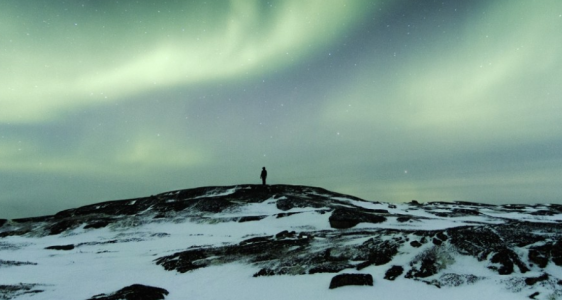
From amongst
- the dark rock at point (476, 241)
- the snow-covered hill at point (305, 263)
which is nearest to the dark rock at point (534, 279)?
the snow-covered hill at point (305, 263)

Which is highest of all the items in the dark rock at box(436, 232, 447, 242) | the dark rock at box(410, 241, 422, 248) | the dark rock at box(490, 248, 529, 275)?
the dark rock at box(436, 232, 447, 242)

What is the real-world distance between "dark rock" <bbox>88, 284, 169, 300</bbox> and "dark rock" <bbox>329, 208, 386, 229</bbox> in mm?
23028

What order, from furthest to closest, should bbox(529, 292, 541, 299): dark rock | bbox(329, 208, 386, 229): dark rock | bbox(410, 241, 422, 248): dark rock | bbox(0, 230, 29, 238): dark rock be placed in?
bbox(0, 230, 29, 238): dark rock, bbox(329, 208, 386, 229): dark rock, bbox(410, 241, 422, 248): dark rock, bbox(529, 292, 541, 299): dark rock

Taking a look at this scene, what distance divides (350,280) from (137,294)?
1117 centimetres

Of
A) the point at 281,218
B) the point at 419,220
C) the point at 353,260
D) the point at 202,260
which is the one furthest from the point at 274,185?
the point at 353,260

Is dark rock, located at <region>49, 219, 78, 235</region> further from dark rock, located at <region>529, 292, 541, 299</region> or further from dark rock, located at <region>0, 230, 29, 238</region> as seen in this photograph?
dark rock, located at <region>529, 292, 541, 299</region>

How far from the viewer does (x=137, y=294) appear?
761 inches

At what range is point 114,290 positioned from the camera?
2139 centimetres

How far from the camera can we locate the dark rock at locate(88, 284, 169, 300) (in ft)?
62.8

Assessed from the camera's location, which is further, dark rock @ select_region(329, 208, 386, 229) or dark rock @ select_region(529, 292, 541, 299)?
dark rock @ select_region(329, 208, 386, 229)

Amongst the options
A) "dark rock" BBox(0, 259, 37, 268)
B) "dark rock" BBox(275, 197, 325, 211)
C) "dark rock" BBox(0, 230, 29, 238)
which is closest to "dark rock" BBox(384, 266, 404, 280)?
"dark rock" BBox(0, 259, 37, 268)

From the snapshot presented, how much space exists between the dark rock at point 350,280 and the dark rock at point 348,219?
66.4ft

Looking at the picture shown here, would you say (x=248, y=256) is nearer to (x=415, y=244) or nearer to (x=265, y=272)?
(x=265, y=272)

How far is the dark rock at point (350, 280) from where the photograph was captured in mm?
18938
